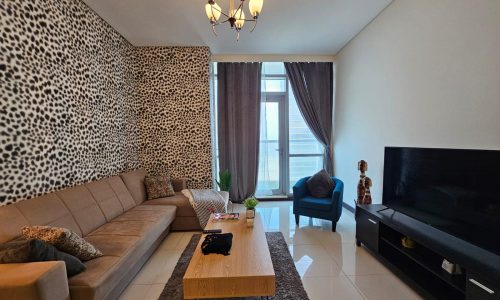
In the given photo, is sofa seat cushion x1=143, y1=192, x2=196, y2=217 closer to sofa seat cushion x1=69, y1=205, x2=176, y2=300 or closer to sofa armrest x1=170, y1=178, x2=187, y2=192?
sofa seat cushion x1=69, y1=205, x2=176, y2=300

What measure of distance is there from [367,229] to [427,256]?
0.66m

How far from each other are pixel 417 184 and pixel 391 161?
0.44 meters

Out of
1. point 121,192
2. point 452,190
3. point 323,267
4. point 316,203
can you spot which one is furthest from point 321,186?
point 121,192

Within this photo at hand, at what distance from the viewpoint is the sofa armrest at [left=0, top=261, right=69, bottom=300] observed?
4.33 ft

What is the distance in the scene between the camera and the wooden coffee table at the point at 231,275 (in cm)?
169

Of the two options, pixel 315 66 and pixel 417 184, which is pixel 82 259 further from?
pixel 315 66

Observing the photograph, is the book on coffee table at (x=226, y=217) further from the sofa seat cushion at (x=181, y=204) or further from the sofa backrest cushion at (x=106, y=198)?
the sofa backrest cushion at (x=106, y=198)

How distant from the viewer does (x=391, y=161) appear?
275cm

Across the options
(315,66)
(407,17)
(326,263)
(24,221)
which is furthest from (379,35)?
(24,221)

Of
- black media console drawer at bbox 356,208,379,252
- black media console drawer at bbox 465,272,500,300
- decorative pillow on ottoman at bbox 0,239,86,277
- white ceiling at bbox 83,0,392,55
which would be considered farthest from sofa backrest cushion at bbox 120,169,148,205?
black media console drawer at bbox 465,272,500,300

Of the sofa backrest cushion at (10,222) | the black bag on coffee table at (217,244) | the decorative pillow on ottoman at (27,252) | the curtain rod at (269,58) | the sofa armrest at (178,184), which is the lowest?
the black bag on coffee table at (217,244)

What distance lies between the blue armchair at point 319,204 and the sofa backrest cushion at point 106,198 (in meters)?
2.50

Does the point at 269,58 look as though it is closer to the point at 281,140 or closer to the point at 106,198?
the point at 281,140

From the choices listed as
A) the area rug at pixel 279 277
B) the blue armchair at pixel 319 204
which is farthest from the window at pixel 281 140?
the area rug at pixel 279 277
